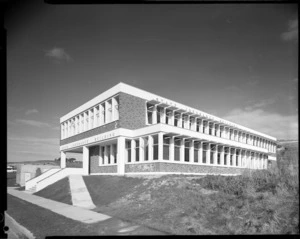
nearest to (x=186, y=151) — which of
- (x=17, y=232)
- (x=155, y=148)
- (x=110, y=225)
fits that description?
(x=155, y=148)

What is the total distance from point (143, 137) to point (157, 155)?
196 centimetres

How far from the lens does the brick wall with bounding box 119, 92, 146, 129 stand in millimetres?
22984

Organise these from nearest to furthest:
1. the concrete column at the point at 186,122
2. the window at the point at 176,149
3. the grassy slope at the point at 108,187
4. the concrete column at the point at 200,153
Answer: the grassy slope at the point at 108,187 < the window at the point at 176,149 < the concrete column at the point at 200,153 < the concrete column at the point at 186,122

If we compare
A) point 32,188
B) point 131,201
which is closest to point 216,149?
point 131,201

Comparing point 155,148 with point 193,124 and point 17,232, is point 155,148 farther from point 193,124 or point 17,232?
point 17,232

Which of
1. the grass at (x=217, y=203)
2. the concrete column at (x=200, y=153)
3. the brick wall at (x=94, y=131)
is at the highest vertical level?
the brick wall at (x=94, y=131)

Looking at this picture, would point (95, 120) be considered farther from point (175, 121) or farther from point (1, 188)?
point (1, 188)

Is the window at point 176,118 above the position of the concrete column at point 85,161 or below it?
above

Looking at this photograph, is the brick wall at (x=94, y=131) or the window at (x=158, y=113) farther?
the window at (x=158, y=113)

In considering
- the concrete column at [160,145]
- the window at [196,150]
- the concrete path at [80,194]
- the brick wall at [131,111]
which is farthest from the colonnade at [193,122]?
the concrete path at [80,194]

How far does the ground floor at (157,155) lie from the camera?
70.2 ft

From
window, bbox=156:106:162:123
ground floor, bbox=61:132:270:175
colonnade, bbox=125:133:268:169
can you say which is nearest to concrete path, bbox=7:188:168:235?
ground floor, bbox=61:132:270:175

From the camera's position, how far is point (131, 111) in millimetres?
23625

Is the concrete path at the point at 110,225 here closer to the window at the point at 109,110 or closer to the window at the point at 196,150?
the window at the point at 109,110
